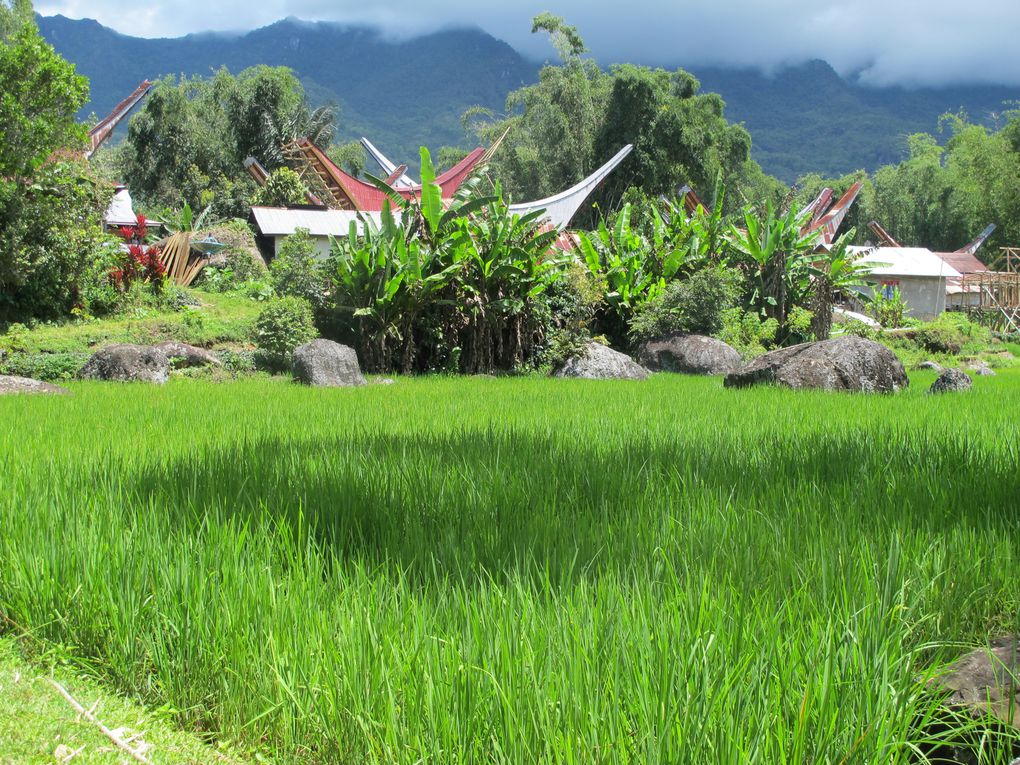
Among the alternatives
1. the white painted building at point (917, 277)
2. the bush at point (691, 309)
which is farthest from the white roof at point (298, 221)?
the white painted building at point (917, 277)

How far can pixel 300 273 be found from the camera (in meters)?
15.0

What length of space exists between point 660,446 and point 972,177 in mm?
53369

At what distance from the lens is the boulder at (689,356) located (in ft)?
47.6

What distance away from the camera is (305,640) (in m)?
2.13

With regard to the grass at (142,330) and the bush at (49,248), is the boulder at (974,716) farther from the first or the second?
the bush at (49,248)

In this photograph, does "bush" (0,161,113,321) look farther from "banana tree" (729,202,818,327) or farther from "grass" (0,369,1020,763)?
"banana tree" (729,202,818,327)

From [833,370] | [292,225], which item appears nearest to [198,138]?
[292,225]

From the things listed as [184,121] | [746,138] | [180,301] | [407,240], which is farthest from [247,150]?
[407,240]

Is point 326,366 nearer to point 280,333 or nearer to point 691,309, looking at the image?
point 280,333

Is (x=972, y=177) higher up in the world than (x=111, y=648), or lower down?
higher up

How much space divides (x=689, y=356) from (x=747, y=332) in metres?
2.50

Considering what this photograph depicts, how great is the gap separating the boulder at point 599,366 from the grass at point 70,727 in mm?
11109

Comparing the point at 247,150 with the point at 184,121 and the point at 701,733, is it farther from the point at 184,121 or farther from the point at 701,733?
the point at 701,733

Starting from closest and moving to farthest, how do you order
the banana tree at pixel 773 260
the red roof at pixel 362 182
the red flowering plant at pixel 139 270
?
the red flowering plant at pixel 139 270 < the banana tree at pixel 773 260 < the red roof at pixel 362 182
